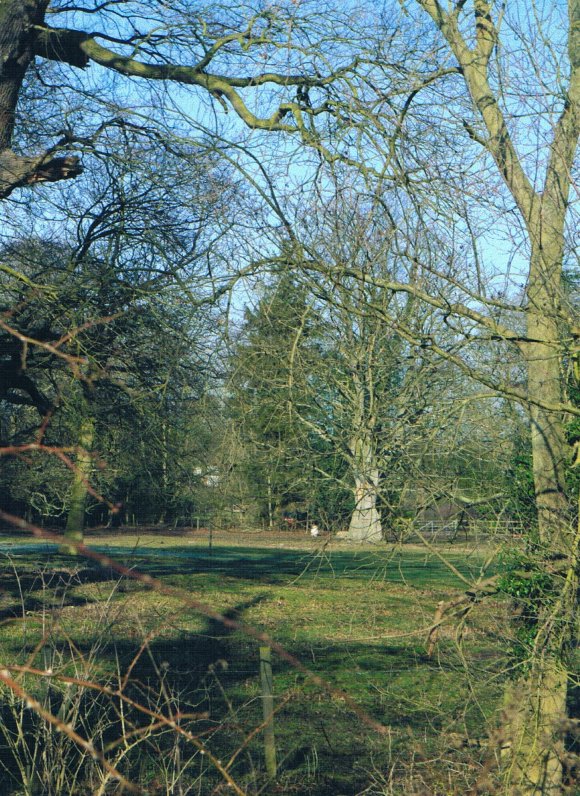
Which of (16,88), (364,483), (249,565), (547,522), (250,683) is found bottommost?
(250,683)

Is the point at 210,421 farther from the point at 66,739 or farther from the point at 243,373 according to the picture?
the point at 66,739

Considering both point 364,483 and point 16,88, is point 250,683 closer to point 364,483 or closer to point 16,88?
point 364,483

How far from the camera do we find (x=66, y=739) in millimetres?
4590

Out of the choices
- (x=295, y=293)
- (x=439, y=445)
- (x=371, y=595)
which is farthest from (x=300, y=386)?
(x=371, y=595)

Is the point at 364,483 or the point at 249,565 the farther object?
the point at 249,565

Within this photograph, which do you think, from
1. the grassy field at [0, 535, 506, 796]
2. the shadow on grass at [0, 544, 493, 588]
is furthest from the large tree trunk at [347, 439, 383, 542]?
the shadow on grass at [0, 544, 493, 588]

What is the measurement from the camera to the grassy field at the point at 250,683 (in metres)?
4.08

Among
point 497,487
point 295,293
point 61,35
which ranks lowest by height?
point 497,487

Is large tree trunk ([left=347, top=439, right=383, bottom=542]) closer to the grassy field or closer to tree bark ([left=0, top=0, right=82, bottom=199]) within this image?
the grassy field

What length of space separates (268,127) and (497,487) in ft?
13.8

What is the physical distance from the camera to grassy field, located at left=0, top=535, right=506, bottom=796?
408 cm

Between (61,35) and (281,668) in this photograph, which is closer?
(61,35)

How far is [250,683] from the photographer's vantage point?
977 cm

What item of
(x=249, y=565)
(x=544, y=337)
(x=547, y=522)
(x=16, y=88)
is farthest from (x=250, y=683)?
(x=249, y=565)
